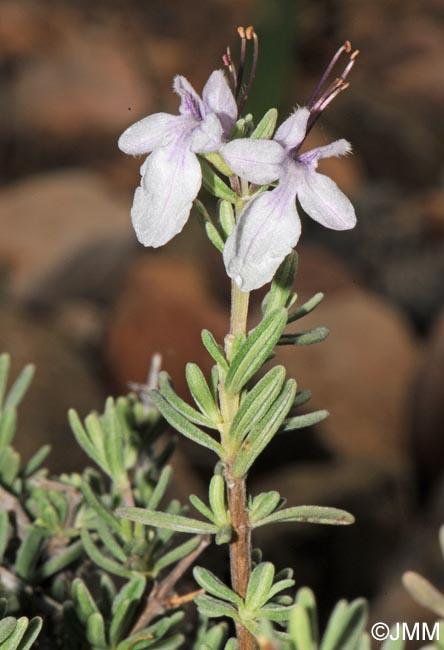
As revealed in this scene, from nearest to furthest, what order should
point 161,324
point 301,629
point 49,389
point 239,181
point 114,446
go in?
point 301,629 → point 239,181 → point 114,446 → point 49,389 → point 161,324

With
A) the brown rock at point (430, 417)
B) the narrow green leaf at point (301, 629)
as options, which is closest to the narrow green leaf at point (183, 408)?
the narrow green leaf at point (301, 629)

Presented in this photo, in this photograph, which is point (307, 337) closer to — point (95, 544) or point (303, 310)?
point (303, 310)

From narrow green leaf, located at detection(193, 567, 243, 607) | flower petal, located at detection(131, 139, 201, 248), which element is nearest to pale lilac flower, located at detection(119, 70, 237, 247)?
flower petal, located at detection(131, 139, 201, 248)

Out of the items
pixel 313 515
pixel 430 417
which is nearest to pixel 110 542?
pixel 313 515

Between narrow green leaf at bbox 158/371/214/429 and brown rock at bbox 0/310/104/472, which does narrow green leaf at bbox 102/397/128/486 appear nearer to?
narrow green leaf at bbox 158/371/214/429

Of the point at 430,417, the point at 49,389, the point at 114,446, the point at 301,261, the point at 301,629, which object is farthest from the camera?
the point at 301,261

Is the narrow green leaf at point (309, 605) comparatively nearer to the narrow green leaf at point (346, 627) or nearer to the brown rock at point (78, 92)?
the narrow green leaf at point (346, 627)
